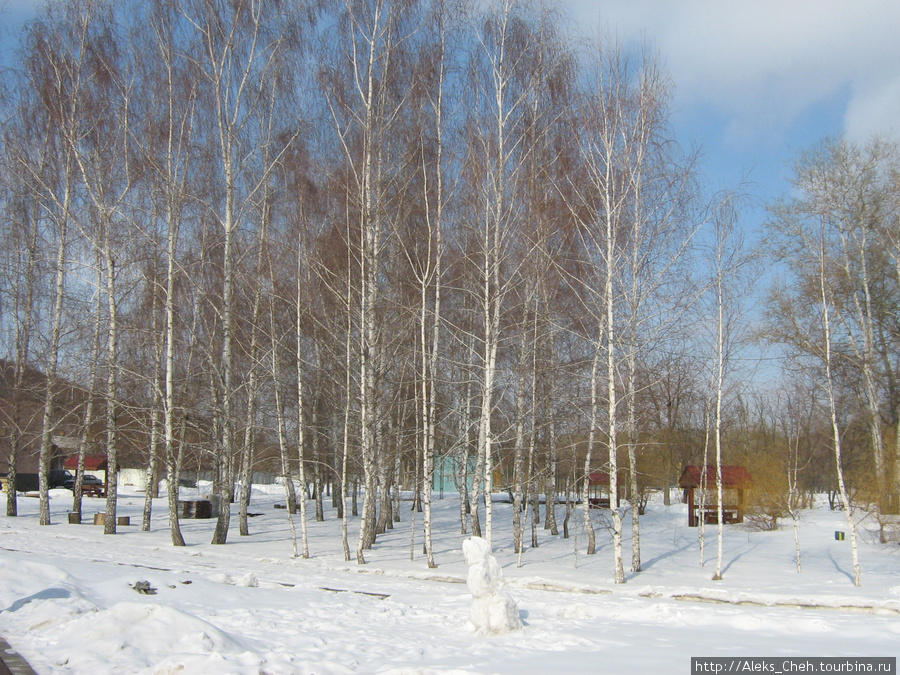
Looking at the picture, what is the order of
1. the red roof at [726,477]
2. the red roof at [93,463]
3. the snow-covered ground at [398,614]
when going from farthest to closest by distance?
the red roof at [93,463] → the red roof at [726,477] → the snow-covered ground at [398,614]

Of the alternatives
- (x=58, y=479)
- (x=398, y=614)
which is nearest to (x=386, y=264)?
(x=398, y=614)

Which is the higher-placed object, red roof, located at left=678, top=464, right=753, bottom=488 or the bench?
red roof, located at left=678, top=464, right=753, bottom=488

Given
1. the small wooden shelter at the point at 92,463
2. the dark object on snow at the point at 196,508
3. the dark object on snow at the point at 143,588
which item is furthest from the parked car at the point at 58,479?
the dark object on snow at the point at 143,588

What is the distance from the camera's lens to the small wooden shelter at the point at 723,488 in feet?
88.7

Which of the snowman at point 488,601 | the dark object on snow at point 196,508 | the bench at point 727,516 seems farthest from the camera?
the bench at point 727,516

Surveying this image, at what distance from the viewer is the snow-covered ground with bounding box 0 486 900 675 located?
659 cm

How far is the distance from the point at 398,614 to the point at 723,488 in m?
24.0

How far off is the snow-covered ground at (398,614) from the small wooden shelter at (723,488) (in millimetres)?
8610

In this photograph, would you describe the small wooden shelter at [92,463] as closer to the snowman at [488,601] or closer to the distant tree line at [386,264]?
the distant tree line at [386,264]

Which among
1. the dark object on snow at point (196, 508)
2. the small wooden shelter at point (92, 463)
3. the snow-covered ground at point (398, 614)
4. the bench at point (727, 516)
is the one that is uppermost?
the small wooden shelter at point (92, 463)

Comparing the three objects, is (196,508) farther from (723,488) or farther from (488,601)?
(488,601)

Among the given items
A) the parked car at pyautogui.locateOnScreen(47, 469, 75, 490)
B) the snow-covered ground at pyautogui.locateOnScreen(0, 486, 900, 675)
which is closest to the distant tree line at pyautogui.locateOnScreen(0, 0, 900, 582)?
the snow-covered ground at pyautogui.locateOnScreen(0, 486, 900, 675)

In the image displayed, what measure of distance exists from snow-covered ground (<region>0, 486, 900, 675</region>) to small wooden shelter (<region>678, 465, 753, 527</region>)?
28.2 ft

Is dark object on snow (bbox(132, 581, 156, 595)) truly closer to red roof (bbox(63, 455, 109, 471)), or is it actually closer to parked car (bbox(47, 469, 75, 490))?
red roof (bbox(63, 455, 109, 471))
